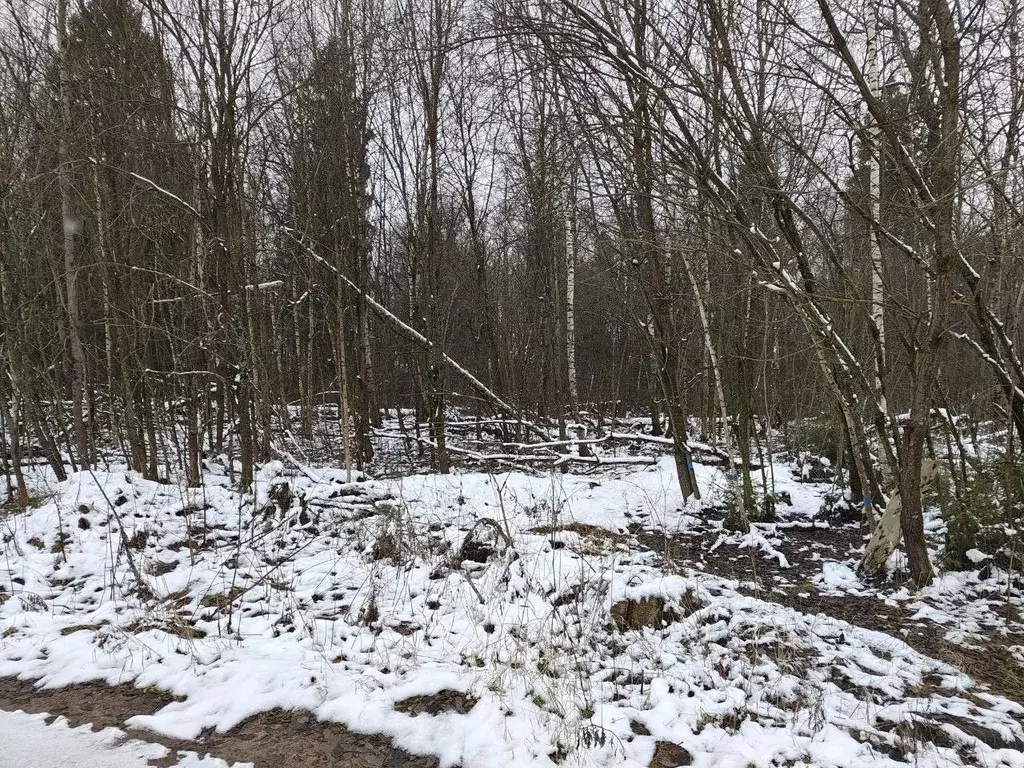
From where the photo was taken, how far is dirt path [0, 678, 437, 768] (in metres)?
2.73

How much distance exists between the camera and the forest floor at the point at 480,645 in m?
2.85

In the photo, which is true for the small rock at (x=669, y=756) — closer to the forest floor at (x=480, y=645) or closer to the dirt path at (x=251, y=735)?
the forest floor at (x=480, y=645)

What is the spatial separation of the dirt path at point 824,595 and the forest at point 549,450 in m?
0.04

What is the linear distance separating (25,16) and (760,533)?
1204 cm

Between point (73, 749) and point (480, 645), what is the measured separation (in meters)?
2.13

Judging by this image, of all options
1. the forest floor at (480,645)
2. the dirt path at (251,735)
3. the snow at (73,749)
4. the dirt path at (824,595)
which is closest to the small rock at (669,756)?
the forest floor at (480,645)

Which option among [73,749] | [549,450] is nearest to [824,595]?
[73,749]

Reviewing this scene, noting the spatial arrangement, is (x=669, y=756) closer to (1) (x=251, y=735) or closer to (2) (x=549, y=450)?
(1) (x=251, y=735)

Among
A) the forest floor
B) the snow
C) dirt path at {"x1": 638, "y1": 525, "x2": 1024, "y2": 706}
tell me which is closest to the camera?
the snow

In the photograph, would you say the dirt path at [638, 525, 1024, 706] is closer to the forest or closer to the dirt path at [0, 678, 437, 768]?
the forest

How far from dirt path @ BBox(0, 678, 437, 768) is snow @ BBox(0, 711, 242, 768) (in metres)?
0.05

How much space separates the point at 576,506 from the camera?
7832 mm

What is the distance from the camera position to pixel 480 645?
12.3ft

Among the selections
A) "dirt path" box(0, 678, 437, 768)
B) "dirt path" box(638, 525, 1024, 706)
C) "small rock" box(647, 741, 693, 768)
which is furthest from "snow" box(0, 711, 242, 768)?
"dirt path" box(638, 525, 1024, 706)
